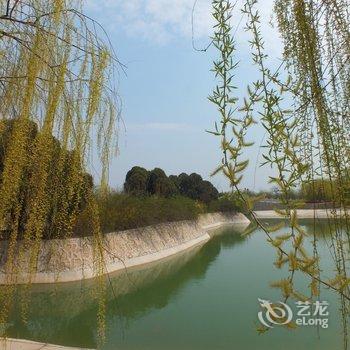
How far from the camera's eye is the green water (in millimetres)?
6000

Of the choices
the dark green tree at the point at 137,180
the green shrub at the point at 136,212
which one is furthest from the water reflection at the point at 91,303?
the dark green tree at the point at 137,180

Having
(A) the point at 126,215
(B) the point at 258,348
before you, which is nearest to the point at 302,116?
(B) the point at 258,348

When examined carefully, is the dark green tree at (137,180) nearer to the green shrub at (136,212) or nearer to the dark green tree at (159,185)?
the dark green tree at (159,185)

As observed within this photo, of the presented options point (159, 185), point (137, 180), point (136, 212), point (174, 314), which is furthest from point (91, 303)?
point (159, 185)

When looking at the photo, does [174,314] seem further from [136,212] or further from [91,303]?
[136,212]

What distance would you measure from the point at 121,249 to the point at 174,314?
4805 millimetres

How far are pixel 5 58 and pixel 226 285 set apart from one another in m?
8.55

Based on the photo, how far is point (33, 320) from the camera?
7.12 metres

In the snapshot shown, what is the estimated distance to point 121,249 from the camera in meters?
12.3

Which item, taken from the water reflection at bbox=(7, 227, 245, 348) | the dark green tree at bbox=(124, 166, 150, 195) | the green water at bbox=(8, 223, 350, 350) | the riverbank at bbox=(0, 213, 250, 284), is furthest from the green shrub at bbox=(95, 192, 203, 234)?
the dark green tree at bbox=(124, 166, 150, 195)

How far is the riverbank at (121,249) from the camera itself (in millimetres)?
9320

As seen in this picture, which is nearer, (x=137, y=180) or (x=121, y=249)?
(x=121, y=249)

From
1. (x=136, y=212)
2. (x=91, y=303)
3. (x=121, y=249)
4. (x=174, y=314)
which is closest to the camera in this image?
(x=174, y=314)

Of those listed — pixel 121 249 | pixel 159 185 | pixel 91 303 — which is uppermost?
pixel 159 185
